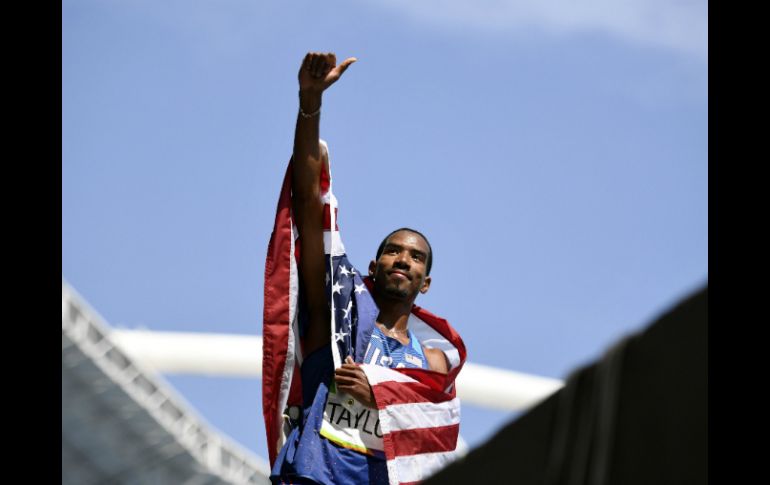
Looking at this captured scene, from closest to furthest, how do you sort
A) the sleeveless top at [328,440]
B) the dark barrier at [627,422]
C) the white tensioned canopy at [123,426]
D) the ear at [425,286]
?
the dark barrier at [627,422] → the sleeveless top at [328,440] → the ear at [425,286] → the white tensioned canopy at [123,426]

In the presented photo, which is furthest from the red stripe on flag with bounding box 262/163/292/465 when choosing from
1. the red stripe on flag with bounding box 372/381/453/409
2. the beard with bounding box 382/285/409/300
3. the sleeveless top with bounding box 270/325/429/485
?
the beard with bounding box 382/285/409/300

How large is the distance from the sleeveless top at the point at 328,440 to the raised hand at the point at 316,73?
40.9 inches

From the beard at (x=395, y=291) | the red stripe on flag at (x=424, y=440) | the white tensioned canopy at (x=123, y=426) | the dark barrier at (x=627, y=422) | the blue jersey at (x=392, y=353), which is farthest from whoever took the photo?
the white tensioned canopy at (x=123, y=426)

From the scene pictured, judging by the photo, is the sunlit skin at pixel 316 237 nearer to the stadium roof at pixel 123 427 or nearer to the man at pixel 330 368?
the man at pixel 330 368

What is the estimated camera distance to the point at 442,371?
17.9 feet

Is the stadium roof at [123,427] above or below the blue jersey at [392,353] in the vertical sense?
above

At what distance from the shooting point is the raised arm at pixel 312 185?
4984 mm

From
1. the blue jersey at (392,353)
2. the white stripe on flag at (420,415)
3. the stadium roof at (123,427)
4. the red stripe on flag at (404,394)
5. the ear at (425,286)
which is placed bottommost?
the white stripe on flag at (420,415)

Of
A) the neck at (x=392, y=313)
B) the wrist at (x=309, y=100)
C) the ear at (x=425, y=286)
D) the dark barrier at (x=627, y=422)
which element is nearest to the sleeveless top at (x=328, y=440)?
the neck at (x=392, y=313)

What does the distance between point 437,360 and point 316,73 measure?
138 cm

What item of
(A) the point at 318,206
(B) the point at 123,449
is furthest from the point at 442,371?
(B) the point at 123,449

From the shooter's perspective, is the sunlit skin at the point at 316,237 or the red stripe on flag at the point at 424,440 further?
the sunlit skin at the point at 316,237
